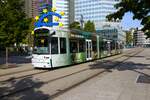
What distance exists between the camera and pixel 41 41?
24094mm

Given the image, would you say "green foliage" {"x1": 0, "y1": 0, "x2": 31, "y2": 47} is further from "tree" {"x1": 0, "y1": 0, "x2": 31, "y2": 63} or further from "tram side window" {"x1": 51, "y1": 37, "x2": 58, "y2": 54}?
"tram side window" {"x1": 51, "y1": 37, "x2": 58, "y2": 54}

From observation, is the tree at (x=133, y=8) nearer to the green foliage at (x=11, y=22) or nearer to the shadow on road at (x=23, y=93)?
the shadow on road at (x=23, y=93)

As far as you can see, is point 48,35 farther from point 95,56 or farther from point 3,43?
point 95,56

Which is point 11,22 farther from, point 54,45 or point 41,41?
point 54,45

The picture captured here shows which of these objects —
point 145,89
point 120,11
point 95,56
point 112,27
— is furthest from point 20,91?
point 112,27

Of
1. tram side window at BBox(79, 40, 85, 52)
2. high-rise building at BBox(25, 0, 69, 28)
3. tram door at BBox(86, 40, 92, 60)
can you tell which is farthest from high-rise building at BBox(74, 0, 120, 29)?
tram side window at BBox(79, 40, 85, 52)

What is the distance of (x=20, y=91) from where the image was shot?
13.0m

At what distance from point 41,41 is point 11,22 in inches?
218

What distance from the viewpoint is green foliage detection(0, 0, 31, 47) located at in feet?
90.9

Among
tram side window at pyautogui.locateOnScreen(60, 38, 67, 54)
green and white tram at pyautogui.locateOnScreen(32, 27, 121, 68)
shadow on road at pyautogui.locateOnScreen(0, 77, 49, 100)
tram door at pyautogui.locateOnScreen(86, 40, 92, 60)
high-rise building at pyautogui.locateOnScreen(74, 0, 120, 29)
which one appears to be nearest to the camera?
shadow on road at pyautogui.locateOnScreen(0, 77, 49, 100)

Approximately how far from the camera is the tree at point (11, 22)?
27.7 m

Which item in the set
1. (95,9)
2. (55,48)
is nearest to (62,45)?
(55,48)

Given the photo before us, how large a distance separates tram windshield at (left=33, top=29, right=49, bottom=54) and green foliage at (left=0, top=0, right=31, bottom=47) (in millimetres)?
4208

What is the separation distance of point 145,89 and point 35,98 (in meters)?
4.80
